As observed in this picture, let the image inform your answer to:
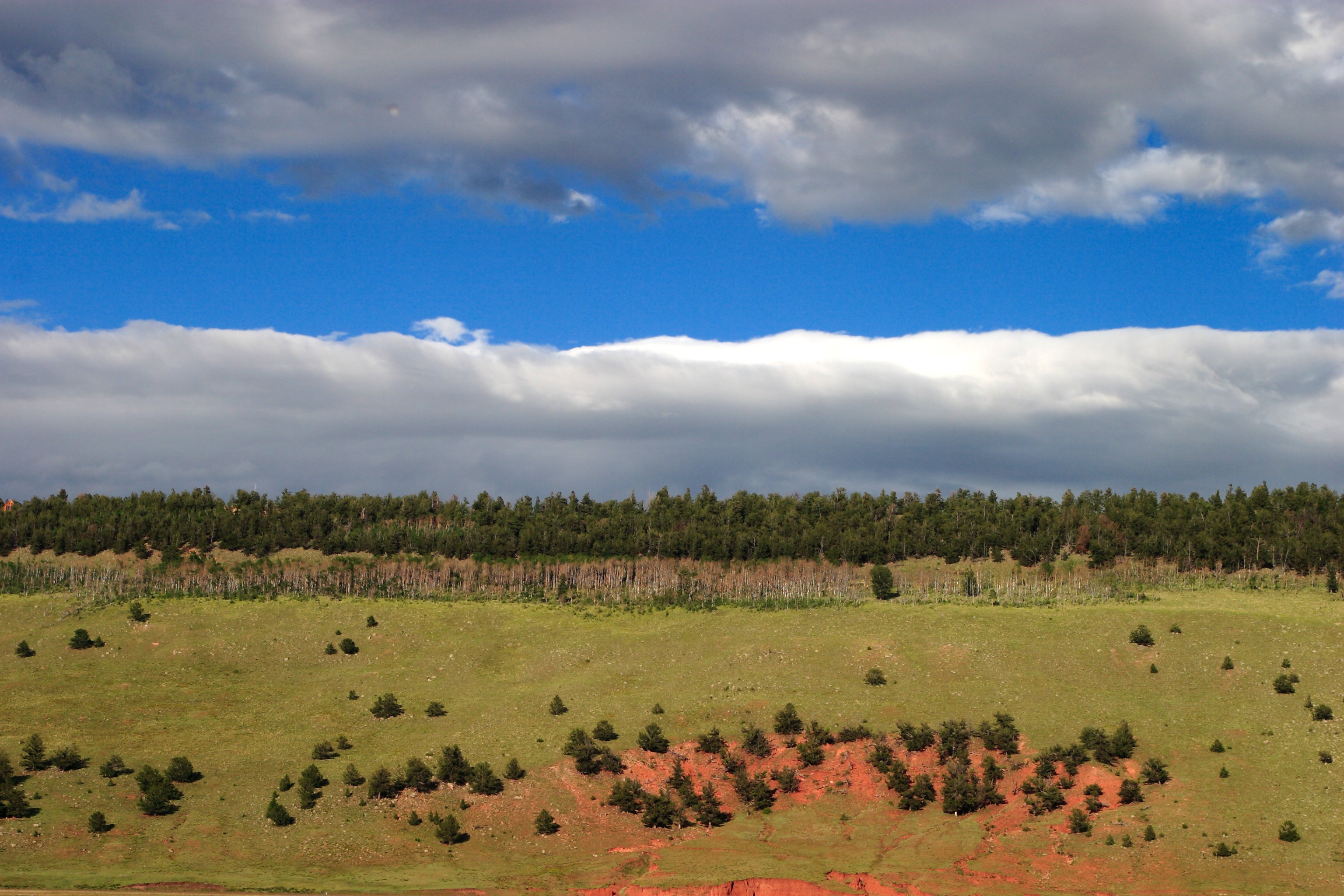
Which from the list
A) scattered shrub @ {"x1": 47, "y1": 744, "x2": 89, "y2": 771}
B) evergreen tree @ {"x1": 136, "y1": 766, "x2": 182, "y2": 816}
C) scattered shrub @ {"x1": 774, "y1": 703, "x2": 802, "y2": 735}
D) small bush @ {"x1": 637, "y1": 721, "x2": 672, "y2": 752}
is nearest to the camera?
evergreen tree @ {"x1": 136, "y1": 766, "x2": 182, "y2": 816}

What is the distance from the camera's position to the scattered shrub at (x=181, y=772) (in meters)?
95.5

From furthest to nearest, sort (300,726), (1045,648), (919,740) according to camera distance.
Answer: (1045,648) → (300,726) → (919,740)

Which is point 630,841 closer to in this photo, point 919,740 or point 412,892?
point 412,892

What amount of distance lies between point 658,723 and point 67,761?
5635 cm

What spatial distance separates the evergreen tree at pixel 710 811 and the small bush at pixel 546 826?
40.5ft

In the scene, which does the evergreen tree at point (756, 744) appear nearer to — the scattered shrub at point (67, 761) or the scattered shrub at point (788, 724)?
the scattered shrub at point (788, 724)

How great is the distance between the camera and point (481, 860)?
83.2 metres

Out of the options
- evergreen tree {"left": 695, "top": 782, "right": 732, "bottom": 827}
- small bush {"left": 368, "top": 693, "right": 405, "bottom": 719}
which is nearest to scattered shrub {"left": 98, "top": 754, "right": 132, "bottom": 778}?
small bush {"left": 368, "top": 693, "right": 405, "bottom": 719}

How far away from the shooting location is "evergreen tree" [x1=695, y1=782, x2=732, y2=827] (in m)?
90.6

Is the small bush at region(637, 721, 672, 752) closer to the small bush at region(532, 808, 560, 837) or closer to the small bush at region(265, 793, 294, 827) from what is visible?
the small bush at region(532, 808, 560, 837)

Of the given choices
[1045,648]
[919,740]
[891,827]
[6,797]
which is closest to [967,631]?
[1045,648]

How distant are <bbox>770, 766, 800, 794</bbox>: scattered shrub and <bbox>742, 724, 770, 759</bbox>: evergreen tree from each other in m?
4.42

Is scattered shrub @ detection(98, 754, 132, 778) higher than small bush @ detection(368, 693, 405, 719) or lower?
lower

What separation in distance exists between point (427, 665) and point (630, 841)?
65286mm
